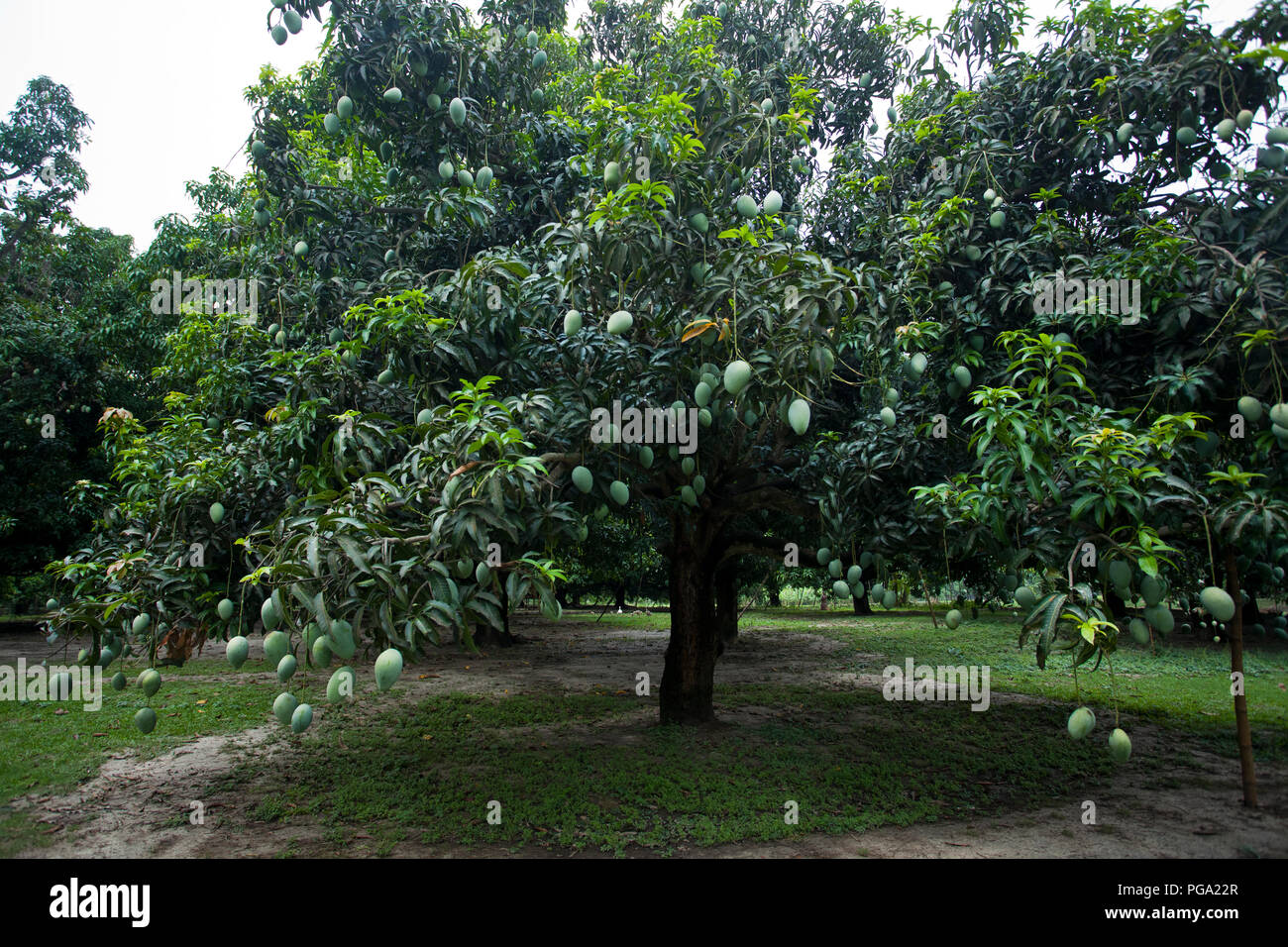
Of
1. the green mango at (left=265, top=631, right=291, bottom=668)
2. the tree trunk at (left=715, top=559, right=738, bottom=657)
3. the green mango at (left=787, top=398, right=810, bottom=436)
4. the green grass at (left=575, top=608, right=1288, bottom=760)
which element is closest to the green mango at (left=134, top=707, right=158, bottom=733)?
the green mango at (left=265, top=631, right=291, bottom=668)

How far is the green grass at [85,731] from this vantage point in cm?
495

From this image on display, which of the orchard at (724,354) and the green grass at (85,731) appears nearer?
the orchard at (724,354)

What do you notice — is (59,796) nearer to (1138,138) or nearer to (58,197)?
(1138,138)

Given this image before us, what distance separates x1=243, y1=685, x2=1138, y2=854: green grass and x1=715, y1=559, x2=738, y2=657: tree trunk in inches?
82.0

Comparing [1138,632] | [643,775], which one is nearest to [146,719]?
[643,775]

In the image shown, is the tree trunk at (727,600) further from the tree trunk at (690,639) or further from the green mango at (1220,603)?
the green mango at (1220,603)

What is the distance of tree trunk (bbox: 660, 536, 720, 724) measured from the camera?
6363 mm

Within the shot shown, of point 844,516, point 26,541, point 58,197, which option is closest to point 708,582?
point 844,516

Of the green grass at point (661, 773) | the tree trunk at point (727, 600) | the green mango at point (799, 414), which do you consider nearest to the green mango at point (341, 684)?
the green mango at point (799, 414)

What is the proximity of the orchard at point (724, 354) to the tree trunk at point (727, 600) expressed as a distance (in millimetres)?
2919

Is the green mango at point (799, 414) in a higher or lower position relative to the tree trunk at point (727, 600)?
higher

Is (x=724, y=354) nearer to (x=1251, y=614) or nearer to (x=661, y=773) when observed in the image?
(x=661, y=773)

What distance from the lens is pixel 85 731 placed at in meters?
6.52

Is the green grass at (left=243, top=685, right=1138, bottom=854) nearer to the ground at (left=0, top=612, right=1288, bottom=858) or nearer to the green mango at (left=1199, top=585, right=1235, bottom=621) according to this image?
the ground at (left=0, top=612, right=1288, bottom=858)
